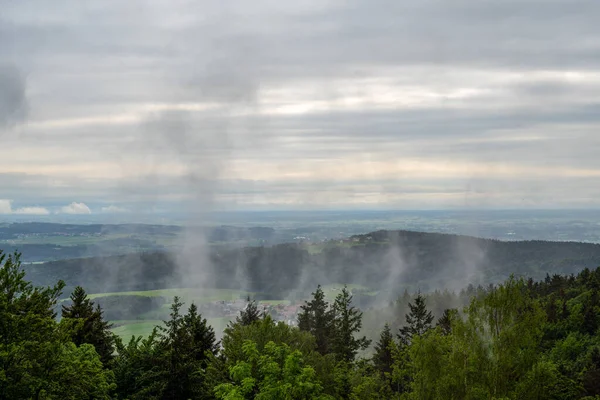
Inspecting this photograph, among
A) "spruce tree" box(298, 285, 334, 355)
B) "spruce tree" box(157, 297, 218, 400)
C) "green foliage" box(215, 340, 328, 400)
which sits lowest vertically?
"spruce tree" box(298, 285, 334, 355)

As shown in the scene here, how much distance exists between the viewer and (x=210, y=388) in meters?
35.9

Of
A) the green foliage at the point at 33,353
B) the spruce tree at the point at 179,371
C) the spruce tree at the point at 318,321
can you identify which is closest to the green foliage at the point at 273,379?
the spruce tree at the point at 179,371

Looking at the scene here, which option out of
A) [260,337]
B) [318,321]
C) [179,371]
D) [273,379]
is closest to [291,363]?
[273,379]

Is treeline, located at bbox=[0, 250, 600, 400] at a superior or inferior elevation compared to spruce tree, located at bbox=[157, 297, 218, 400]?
superior

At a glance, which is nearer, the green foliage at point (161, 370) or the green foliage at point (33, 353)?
the green foliage at point (33, 353)

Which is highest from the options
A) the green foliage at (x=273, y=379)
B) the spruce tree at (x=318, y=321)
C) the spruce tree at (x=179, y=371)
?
the green foliage at (x=273, y=379)

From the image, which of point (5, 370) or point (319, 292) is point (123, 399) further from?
point (319, 292)

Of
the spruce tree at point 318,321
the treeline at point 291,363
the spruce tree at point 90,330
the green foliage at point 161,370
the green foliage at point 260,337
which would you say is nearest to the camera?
the treeline at point 291,363

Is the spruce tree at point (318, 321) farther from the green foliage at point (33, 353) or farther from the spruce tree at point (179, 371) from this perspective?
the green foliage at point (33, 353)

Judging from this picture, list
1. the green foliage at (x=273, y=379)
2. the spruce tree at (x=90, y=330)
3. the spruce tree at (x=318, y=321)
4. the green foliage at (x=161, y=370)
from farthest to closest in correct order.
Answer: the spruce tree at (x=318, y=321)
the spruce tree at (x=90, y=330)
the green foliage at (x=161, y=370)
the green foliage at (x=273, y=379)

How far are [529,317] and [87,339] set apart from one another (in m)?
32.7

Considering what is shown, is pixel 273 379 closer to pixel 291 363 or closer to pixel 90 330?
pixel 291 363

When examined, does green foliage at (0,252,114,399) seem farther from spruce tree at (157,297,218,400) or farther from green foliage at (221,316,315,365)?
green foliage at (221,316,315,365)

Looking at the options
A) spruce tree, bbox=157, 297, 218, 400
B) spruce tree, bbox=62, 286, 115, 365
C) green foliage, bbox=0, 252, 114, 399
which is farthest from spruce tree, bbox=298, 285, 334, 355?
green foliage, bbox=0, 252, 114, 399
